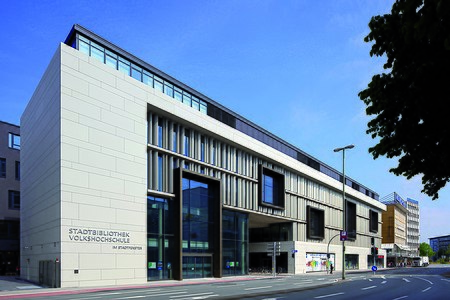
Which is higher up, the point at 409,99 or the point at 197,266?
the point at 409,99

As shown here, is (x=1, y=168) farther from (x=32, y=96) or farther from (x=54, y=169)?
(x=54, y=169)

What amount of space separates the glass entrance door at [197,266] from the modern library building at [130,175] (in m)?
0.10

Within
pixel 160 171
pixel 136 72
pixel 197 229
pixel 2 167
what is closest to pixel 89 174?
pixel 160 171

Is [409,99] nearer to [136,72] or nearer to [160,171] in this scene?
[160,171]

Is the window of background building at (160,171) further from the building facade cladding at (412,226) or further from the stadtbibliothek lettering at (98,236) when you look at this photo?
the building facade cladding at (412,226)

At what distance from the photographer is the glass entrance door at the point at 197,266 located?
42303 millimetres

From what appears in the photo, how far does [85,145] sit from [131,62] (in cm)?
1009

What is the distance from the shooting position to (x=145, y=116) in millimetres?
38344

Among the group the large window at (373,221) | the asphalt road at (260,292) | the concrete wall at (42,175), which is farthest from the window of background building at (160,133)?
the large window at (373,221)

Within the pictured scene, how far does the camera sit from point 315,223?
72.6m

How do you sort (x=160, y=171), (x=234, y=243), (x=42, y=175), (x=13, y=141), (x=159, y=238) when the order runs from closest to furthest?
(x=42, y=175)
(x=159, y=238)
(x=160, y=171)
(x=234, y=243)
(x=13, y=141)

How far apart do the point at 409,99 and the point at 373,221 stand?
99822 mm

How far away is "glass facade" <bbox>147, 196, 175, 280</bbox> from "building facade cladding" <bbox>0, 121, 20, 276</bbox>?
26400mm

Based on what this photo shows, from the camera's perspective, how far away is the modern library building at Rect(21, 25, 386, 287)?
31.9 meters
